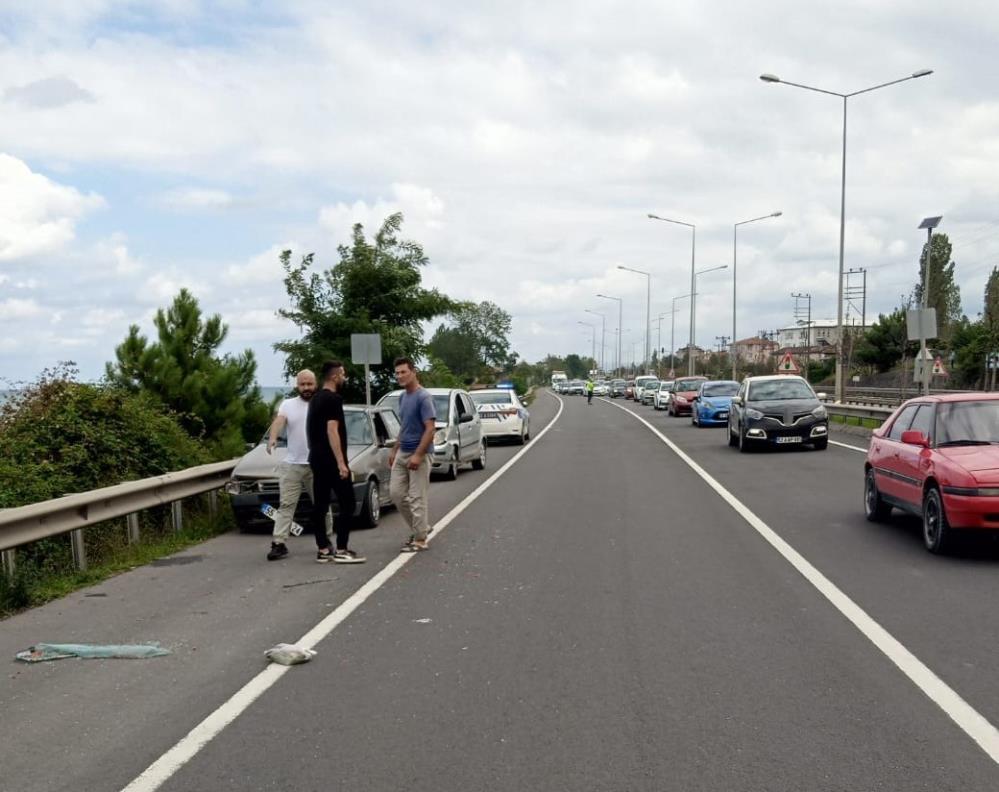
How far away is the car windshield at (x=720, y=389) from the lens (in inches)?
1430

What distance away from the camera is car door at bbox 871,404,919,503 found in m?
11.1

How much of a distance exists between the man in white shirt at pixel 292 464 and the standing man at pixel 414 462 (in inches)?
32.0

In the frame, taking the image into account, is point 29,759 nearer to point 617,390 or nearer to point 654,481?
point 654,481

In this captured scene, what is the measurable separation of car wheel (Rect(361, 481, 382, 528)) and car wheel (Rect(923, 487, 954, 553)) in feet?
20.0

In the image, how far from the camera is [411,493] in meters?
11.0

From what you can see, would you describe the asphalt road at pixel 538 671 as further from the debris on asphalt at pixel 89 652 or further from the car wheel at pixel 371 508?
the car wheel at pixel 371 508

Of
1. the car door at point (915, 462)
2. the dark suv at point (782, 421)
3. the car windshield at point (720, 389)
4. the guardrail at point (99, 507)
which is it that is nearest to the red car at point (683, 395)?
the car windshield at point (720, 389)

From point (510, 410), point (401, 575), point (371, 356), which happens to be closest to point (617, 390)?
point (510, 410)

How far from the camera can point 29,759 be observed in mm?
4879

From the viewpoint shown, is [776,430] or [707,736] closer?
[707,736]

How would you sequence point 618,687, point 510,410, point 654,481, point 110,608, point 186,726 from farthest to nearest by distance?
point 510,410
point 654,481
point 110,608
point 618,687
point 186,726

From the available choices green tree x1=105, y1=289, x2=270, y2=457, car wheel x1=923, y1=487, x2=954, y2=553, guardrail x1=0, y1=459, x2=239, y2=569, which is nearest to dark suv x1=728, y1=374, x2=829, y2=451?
green tree x1=105, y1=289, x2=270, y2=457

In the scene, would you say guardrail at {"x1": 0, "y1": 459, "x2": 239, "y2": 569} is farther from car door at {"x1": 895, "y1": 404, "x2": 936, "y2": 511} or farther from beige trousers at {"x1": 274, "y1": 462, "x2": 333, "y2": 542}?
car door at {"x1": 895, "y1": 404, "x2": 936, "y2": 511}

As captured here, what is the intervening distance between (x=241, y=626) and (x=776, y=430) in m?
17.7
